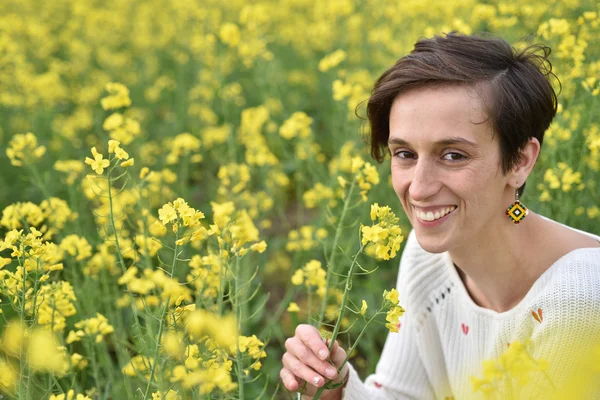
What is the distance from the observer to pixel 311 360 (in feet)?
4.85

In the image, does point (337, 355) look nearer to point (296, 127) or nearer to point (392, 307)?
point (392, 307)

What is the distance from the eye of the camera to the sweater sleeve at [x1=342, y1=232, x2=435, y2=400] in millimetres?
2010

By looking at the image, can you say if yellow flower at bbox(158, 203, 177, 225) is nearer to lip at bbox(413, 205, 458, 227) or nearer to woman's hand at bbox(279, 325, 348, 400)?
woman's hand at bbox(279, 325, 348, 400)

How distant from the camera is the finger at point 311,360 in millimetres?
1453

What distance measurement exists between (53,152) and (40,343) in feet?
8.86

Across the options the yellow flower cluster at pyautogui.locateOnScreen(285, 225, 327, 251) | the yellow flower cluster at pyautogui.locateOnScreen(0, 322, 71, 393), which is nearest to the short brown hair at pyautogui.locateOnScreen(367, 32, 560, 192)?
the yellow flower cluster at pyautogui.locateOnScreen(0, 322, 71, 393)

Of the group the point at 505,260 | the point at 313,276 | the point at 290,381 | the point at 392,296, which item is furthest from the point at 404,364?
the point at 392,296

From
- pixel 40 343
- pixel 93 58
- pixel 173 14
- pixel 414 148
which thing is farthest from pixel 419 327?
pixel 173 14

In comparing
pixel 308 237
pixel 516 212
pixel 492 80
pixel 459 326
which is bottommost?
pixel 308 237

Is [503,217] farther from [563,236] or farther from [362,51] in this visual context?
[362,51]

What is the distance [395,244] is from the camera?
1310 mm

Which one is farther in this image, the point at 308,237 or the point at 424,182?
the point at 308,237

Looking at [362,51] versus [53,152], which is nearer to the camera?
[53,152]

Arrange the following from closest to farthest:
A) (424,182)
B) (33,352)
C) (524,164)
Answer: (33,352), (424,182), (524,164)
